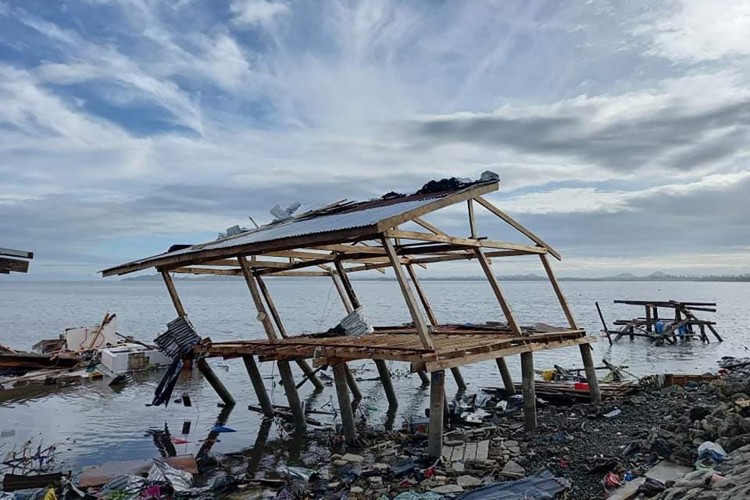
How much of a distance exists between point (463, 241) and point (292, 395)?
6148 mm

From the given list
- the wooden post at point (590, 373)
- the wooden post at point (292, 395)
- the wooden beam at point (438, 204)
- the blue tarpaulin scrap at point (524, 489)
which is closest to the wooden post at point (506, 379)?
the wooden post at point (590, 373)

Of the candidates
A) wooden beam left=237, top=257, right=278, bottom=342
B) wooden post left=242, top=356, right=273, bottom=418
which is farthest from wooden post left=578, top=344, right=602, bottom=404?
wooden post left=242, top=356, right=273, bottom=418

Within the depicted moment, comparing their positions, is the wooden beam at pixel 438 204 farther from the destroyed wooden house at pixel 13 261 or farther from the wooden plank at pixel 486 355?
the destroyed wooden house at pixel 13 261

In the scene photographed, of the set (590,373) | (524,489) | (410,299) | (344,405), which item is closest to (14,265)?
(344,405)

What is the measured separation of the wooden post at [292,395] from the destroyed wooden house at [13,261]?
Answer: 236 inches

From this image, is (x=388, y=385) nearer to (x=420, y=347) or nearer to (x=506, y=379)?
(x=506, y=379)

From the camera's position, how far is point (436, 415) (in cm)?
1052

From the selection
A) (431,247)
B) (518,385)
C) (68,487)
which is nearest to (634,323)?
(518,385)

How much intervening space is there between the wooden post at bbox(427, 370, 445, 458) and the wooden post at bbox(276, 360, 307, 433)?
4.72m

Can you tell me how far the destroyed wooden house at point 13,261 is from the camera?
10.3m

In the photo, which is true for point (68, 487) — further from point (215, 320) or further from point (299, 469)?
point (215, 320)

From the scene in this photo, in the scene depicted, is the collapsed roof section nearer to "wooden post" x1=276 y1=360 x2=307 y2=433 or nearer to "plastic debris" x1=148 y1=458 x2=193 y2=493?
"wooden post" x1=276 y1=360 x2=307 y2=433

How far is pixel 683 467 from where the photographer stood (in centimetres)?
840

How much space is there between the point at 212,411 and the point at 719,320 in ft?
184
